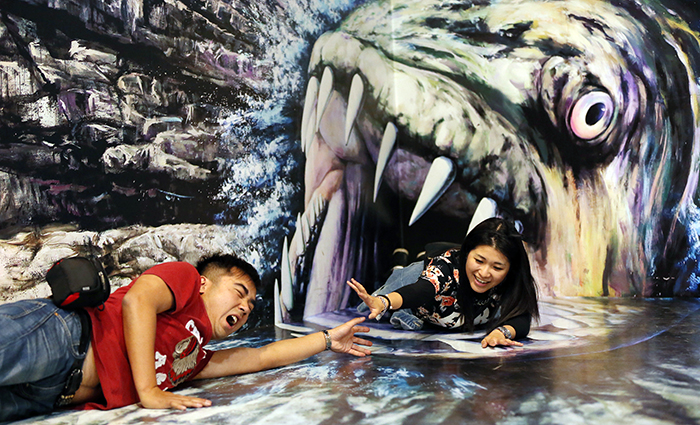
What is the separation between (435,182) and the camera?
12.8 ft

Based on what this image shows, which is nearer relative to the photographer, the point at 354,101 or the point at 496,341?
the point at 496,341

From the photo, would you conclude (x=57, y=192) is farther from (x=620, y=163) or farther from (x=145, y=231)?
(x=620, y=163)

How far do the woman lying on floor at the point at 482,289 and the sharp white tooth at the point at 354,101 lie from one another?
4.59ft

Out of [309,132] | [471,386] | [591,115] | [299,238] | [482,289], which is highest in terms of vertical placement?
[591,115]

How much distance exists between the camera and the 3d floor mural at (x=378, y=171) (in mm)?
1601

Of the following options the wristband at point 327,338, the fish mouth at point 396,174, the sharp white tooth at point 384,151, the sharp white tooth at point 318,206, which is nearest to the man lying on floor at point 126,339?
the wristband at point 327,338

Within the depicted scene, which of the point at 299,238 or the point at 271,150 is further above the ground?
the point at 271,150

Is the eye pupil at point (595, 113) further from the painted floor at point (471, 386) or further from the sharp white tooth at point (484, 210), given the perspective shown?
the painted floor at point (471, 386)

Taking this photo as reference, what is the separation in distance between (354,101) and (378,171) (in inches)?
21.4

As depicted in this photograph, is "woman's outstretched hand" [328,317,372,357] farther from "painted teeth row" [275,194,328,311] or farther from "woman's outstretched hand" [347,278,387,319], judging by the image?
"painted teeth row" [275,194,328,311]

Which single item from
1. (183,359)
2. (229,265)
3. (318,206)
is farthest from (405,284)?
(183,359)

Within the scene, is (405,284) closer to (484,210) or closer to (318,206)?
(318,206)

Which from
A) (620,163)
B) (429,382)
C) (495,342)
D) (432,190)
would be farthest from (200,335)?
(620,163)

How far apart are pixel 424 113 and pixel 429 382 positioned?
2685mm
